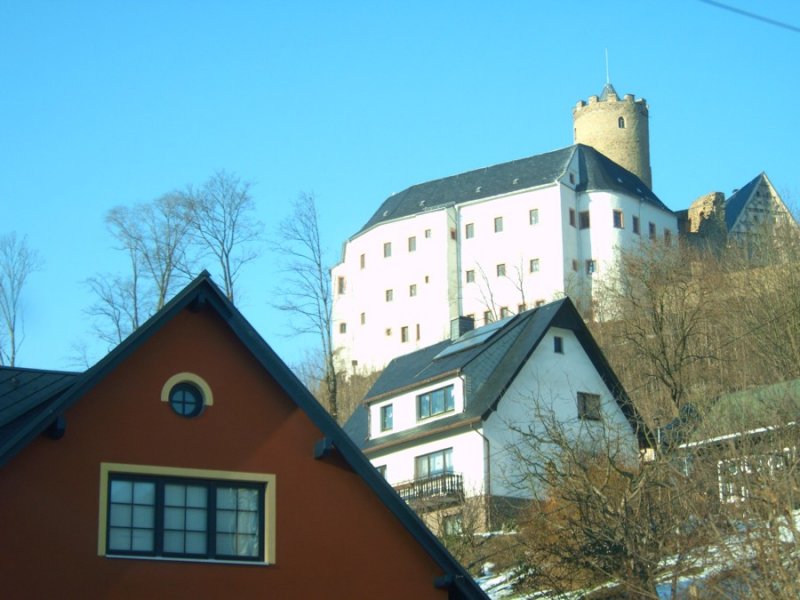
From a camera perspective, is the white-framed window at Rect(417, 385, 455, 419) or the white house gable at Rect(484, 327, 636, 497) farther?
the white-framed window at Rect(417, 385, 455, 419)

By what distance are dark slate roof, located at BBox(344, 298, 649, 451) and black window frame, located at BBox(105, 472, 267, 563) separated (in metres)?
22.3

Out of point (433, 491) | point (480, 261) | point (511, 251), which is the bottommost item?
point (433, 491)

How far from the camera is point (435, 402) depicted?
1673 inches

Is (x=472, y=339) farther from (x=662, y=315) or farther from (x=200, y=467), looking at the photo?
(x=200, y=467)

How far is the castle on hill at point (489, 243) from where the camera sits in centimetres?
9388

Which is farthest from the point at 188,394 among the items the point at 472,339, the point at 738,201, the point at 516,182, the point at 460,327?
the point at 738,201

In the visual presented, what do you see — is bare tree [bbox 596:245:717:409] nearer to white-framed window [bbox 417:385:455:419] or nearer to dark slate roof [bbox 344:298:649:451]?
dark slate roof [bbox 344:298:649:451]

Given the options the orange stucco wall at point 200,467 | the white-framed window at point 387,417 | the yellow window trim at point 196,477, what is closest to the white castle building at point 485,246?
the white-framed window at point 387,417

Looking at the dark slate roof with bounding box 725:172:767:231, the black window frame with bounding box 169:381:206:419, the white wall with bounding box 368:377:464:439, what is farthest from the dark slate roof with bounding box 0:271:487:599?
the dark slate roof with bounding box 725:172:767:231

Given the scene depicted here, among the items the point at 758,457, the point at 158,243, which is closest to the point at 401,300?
the point at 158,243

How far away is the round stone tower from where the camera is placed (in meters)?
114

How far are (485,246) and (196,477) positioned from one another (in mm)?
79750

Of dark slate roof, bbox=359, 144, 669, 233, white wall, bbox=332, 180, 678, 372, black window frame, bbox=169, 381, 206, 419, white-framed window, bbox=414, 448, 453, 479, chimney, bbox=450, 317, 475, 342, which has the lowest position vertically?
black window frame, bbox=169, 381, 206, 419

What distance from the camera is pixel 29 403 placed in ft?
58.7
